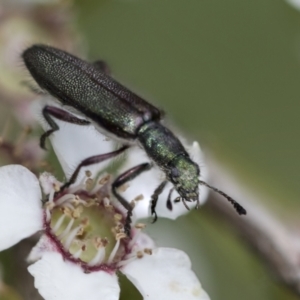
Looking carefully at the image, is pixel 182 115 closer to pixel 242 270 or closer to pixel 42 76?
pixel 242 270

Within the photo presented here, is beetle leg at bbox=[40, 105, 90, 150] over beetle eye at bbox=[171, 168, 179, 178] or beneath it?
beneath

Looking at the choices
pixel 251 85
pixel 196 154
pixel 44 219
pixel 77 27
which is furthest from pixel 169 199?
pixel 251 85

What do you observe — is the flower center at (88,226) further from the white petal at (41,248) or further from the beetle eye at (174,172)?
the beetle eye at (174,172)

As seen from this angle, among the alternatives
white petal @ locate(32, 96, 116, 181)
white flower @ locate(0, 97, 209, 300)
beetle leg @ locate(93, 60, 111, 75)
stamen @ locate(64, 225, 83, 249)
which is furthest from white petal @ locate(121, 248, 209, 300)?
beetle leg @ locate(93, 60, 111, 75)

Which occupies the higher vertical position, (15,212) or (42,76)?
(42,76)

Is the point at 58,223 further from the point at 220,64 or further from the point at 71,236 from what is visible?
the point at 220,64

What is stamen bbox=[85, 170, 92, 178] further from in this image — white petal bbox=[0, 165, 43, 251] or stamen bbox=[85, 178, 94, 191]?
white petal bbox=[0, 165, 43, 251]
